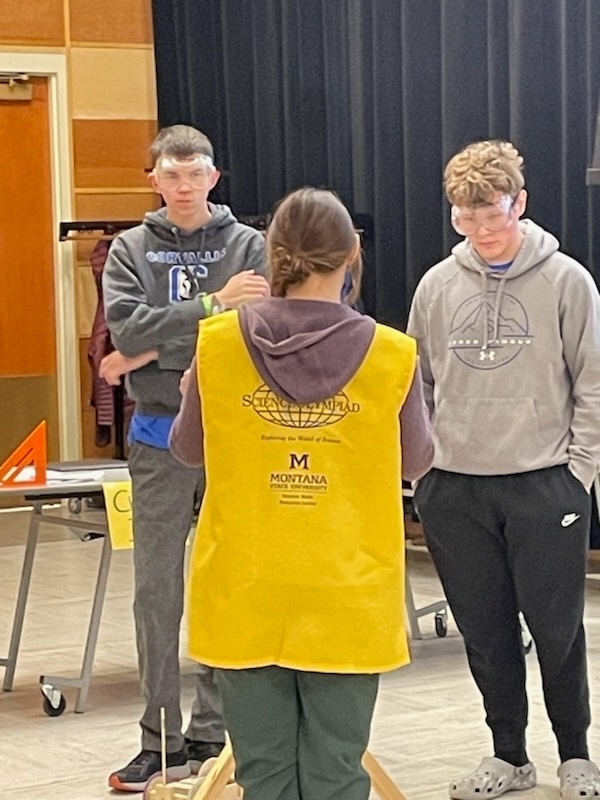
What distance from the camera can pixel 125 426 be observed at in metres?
7.70

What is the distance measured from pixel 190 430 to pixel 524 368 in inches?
39.2

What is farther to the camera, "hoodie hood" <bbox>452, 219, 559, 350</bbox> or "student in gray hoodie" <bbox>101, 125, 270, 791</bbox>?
"student in gray hoodie" <bbox>101, 125, 270, 791</bbox>

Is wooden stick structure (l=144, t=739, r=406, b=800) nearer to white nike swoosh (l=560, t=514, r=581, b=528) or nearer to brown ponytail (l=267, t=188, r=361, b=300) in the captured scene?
white nike swoosh (l=560, t=514, r=581, b=528)

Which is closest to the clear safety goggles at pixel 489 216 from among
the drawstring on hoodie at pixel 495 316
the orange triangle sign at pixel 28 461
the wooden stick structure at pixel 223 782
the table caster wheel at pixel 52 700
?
the drawstring on hoodie at pixel 495 316

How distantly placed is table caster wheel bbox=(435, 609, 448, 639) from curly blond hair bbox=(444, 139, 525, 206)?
2175 mm

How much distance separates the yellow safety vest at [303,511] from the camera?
2.33 meters

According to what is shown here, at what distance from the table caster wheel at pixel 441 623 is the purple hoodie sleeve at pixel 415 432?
268cm

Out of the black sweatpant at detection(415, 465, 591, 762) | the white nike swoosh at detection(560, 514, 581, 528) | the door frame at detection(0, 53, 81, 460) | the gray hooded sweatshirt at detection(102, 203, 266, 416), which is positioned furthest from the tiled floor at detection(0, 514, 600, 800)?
the door frame at detection(0, 53, 81, 460)

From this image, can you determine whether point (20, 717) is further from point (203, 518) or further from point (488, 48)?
point (488, 48)

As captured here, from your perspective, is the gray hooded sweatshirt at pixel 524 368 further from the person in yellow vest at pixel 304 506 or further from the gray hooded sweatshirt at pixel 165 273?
the person in yellow vest at pixel 304 506

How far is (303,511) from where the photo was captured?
234 centimetres

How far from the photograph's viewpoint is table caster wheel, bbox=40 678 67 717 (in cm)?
415

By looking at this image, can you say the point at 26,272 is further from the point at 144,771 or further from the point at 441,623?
the point at 144,771

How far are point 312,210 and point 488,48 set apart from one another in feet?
13.7
